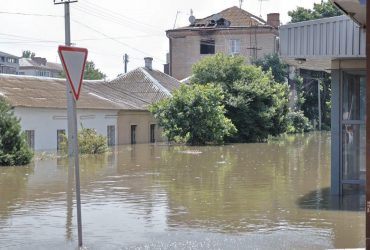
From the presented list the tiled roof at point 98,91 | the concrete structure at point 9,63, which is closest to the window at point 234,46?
the tiled roof at point 98,91

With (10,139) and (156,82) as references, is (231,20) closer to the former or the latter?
(156,82)

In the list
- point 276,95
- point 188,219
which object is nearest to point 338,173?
point 188,219

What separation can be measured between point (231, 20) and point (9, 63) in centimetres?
6990

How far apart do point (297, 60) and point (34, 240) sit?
759 centimetres

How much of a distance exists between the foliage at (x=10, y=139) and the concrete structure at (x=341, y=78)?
49.9ft

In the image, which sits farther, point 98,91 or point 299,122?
point 299,122

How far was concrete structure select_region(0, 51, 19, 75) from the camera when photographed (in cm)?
12388

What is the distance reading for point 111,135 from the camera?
143ft

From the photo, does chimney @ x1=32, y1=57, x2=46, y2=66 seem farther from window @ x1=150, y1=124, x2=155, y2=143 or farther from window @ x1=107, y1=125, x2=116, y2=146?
window @ x1=107, y1=125, x2=116, y2=146

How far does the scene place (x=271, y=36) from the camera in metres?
68.5

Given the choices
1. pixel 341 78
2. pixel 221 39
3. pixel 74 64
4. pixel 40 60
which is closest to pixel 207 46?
pixel 221 39

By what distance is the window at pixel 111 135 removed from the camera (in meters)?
43.2

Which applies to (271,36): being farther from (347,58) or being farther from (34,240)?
(34,240)

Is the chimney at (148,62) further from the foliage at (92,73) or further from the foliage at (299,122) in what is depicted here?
the foliage at (92,73)
